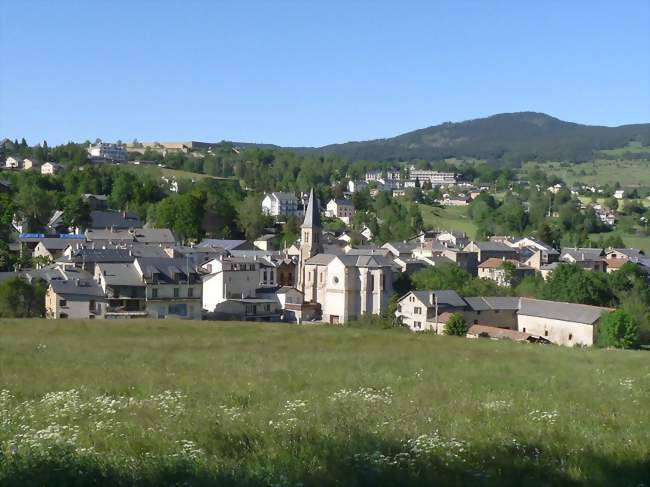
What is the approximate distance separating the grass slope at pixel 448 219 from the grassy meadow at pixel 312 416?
96206 millimetres

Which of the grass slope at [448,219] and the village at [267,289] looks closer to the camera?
the village at [267,289]

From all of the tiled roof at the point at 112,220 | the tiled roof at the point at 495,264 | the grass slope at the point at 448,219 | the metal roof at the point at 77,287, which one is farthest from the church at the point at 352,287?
the grass slope at the point at 448,219

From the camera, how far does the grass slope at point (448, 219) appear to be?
12862cm

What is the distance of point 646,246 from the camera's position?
121188 millimetres

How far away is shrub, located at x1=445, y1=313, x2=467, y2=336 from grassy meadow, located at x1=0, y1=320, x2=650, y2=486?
19.5 meters

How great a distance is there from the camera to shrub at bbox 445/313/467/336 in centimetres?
5212

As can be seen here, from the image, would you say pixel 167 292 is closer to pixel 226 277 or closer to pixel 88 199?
pixel 226 277

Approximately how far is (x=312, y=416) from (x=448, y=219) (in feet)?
410

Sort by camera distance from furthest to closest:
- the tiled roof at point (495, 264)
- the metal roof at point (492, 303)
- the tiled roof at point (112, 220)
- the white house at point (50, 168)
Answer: the white house at point (50, 168), the tiled roof at point (112, 220), the tiled roof at point (495, 264), the metal roof at point (492, 303)

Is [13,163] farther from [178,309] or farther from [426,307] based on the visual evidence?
[426,307]

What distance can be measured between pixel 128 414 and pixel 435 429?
A: 6008 mm

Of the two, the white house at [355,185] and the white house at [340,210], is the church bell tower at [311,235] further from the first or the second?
the white house at [355,185]

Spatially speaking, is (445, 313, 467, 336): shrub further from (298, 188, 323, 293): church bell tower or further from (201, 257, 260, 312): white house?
(298, 188, 323, 293): church bell tower

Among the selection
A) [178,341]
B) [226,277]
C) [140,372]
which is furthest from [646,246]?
[140,372]
